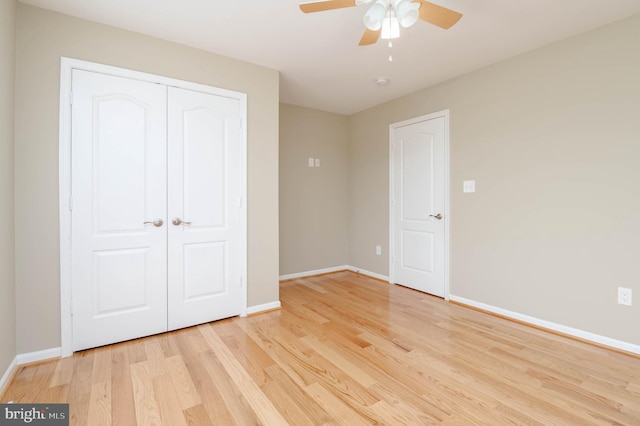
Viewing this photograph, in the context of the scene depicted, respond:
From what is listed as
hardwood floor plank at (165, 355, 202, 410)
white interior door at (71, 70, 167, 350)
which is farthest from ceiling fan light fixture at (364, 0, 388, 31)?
hardwood floor plank at (165, 355, 202, 410)

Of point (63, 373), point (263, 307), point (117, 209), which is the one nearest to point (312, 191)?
point (263, 307)

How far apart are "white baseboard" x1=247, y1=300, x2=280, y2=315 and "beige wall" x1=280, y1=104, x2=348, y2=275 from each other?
1182mm

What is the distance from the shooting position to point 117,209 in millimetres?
2404

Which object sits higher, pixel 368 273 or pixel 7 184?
pixel 7 184

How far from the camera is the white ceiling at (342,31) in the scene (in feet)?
7.01

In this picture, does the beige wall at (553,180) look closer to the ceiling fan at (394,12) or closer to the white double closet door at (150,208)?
the ceiling fan at (394,12)

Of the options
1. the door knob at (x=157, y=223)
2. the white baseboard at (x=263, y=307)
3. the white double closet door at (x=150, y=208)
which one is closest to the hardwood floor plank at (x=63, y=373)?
the white double closet door at (x=150, y=208)

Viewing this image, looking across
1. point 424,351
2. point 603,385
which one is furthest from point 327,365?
point 603,385

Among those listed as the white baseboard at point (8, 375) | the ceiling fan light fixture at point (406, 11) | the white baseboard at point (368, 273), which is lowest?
the white baseboard at point (8, 375)

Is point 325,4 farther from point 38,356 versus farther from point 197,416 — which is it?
point 38,356

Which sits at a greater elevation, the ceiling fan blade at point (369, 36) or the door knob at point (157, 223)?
the ceiling fan blade at point (369, 36)

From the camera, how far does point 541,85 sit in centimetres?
271

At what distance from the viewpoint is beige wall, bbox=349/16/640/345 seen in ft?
7.55

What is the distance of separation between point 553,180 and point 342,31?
2.22 m
